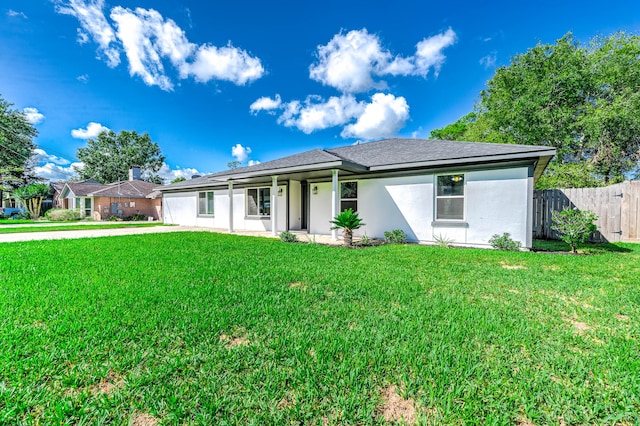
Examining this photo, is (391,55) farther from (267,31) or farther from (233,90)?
(233,90)

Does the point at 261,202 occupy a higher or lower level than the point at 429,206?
higher

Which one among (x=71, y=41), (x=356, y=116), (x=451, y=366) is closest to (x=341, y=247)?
(x=451, y=366)

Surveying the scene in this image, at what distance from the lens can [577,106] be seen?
1619 cm

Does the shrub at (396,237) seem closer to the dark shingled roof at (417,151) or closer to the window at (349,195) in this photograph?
the window at (349,195)

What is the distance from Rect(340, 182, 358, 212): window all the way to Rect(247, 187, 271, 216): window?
163 inches

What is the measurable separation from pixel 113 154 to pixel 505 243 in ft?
172

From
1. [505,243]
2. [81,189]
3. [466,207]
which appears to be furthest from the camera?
[81,189]

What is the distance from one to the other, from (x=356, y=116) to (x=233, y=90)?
29.0 ft

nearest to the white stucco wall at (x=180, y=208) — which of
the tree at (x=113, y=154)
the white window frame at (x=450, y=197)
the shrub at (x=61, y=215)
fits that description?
the shrub at (x=61, y=215)

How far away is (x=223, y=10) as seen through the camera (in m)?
11.0

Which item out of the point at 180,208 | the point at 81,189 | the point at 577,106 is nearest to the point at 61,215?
the point at 81,189

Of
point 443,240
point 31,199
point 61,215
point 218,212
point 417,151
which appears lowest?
point 443,240

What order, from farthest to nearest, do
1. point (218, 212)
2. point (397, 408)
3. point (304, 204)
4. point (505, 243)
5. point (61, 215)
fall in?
1. point (61, 215)
2. point (218, 212)
3. point (304, 204)
4. point (505, 243)
5. point (397, 408)

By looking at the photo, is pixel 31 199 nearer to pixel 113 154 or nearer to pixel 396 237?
pixel 113 154
